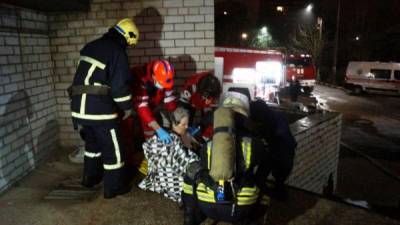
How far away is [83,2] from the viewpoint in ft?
15.2

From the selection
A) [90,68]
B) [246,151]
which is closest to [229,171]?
[246,151]

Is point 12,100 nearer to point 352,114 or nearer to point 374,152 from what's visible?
point 374,152

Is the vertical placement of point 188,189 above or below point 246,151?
below

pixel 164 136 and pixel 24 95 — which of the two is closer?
pixel 164 136

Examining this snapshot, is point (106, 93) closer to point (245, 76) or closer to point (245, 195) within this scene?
point (245, 195)

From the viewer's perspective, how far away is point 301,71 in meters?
17.8

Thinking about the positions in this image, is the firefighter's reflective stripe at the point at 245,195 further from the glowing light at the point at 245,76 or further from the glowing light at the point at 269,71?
the glowing light at the point at 269,71

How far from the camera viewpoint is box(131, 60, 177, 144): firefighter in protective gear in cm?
350

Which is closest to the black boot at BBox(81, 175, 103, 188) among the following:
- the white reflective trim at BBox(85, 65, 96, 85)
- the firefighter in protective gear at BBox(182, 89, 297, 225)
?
the white reflective trim at BBox(85, 65, 96, 85)

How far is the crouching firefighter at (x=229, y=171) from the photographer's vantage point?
2.32 metres

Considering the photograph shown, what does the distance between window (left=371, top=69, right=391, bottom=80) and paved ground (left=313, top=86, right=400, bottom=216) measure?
1.19m

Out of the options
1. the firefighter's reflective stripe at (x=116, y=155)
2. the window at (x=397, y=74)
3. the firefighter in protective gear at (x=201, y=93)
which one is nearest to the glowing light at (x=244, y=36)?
the window at (x=397, y=74)

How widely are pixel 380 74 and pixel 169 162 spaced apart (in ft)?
63.8

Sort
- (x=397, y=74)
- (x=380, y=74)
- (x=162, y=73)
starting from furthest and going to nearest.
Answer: (x=380, y=74)
(x=397, y=74)
(x=162, y=73)
